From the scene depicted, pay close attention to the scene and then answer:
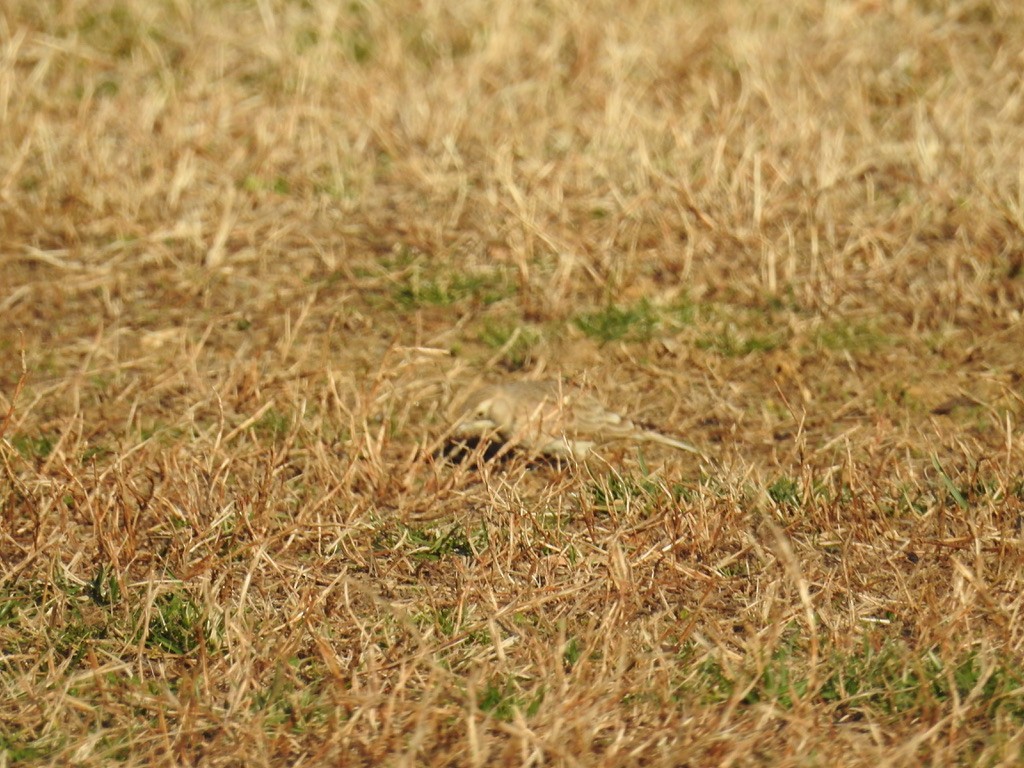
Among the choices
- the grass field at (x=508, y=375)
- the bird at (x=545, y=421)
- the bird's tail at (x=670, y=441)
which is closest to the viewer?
the grass field at (x=508, y=375)

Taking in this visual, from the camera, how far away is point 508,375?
4.48 metres

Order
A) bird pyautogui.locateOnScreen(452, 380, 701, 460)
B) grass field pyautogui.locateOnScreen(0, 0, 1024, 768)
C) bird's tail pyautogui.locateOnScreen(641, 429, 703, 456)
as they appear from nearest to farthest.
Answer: grass field pyautogui.locateOnScreen(0, 0, 1024, 768) → bird pyautogui.locateOnScreen(452, 380, 701, 460) → bird's tail pyautogui.locateOnScreen(641, 429, 703, 456)

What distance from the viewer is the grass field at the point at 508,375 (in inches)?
121

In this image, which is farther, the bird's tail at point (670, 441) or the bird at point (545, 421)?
the bird's tail at point (670, 441)

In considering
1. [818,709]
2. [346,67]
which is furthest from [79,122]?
[818,709]

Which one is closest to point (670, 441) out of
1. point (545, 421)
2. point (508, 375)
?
point (545, 421)

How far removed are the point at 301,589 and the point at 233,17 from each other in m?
3.87

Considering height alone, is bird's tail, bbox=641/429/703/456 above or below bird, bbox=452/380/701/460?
below

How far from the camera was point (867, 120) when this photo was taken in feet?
19.0

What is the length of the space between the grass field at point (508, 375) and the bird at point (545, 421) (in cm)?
6

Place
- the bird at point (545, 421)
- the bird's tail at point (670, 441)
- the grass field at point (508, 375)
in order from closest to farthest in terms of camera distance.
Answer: the grass field at point (508, 375) → the bird at point (545, 421) → the bird's tail at point (670, 441)

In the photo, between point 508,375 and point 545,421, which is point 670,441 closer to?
point 545,421

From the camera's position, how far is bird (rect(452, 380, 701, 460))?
3951 millimetres

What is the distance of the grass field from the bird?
65mm
